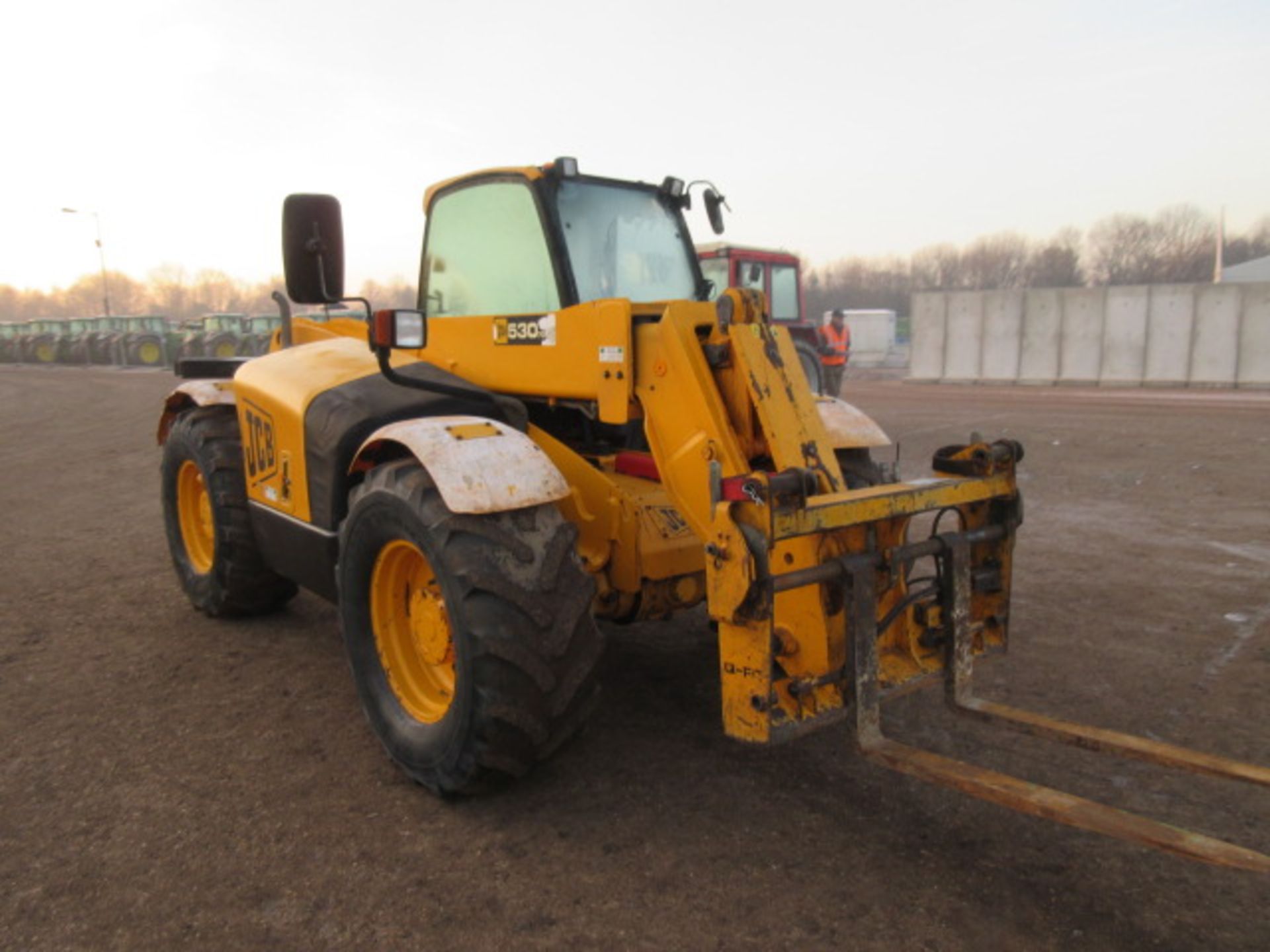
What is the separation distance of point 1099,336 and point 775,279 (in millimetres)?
9923

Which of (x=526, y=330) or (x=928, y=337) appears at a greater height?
(x=526, y=330)

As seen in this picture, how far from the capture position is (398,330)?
11.8 ft

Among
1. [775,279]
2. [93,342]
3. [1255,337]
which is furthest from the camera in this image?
[93,342]

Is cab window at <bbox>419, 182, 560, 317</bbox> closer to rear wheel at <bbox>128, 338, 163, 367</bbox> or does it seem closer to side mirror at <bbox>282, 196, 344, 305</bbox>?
side mirror at <bbox>282, 196, 344, 305</bbox>

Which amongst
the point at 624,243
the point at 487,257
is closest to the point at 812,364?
the point at 624,243

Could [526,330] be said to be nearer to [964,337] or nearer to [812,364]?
[812,364]

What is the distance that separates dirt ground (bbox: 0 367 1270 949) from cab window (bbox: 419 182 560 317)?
5.93 feet

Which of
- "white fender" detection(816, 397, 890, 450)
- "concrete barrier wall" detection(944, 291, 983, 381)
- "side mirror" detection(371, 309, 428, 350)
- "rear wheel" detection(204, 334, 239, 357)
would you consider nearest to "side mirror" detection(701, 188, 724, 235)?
"white fender" detection(816, 397, 890, 450)

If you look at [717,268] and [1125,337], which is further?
[1125,337]

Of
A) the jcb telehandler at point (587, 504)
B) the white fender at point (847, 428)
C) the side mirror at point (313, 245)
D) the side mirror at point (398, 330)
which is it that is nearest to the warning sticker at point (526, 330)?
the jcb telehandler at point (587, 504)

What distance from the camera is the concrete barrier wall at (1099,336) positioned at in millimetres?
20016

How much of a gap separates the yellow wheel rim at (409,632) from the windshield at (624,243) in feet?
4.24

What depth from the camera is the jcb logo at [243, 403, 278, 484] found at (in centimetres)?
440

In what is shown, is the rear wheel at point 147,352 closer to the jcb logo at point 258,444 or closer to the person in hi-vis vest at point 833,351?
the person in hi-vis vest at point 833,351
